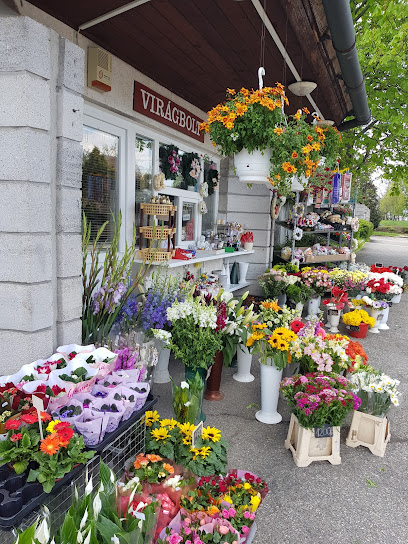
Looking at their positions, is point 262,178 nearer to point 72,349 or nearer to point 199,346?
point 199,346

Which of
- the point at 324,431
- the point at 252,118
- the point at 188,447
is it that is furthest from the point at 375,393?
the point at 252,118

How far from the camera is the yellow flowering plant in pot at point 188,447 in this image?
2.24 m

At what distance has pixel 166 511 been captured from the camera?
5.58 ft

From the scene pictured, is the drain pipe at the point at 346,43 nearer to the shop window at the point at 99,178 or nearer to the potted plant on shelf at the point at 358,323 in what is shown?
the shop window at the point at 99,178

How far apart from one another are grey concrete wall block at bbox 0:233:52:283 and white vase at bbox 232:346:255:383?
2.46m

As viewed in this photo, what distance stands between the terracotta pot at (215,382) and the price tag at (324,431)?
110 cm

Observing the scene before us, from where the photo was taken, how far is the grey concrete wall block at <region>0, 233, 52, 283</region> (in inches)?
91.5

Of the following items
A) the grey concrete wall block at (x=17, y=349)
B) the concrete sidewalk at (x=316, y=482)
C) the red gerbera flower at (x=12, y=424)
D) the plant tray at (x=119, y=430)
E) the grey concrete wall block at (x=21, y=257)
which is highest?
the grey concrete wall block at (x=21, y=257)

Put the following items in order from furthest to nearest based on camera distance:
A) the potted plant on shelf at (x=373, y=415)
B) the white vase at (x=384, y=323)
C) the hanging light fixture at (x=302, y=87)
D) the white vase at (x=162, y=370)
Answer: the white vase at (x=384, y=323), the hanging light fixture at (x=302, y=87), the white vase at (x=162, y=370), the potted plant on shelf at (x=373, y=415)

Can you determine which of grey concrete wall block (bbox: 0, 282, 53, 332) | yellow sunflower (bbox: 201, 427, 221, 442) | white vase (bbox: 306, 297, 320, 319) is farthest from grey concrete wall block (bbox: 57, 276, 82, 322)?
white vase (bbox: 306, 297, 320, 319)

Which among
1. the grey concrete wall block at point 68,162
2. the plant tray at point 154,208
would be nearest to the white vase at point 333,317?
the plant tray at point 154,208

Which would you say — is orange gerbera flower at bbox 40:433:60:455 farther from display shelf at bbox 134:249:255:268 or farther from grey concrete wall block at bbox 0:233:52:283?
display shelf at bbox 134:249:255:268

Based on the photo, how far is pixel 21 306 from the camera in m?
2.36

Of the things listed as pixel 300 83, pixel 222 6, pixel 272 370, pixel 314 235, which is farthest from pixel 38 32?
pixel 314 235
